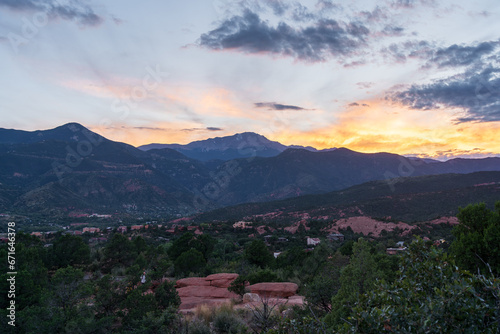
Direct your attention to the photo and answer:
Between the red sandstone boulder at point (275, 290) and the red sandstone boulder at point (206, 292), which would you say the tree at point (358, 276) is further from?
the red sandstone boulder at point (206, 292)

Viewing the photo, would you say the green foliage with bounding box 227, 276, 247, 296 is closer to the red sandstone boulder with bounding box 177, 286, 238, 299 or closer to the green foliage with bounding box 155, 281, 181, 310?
the red sandstone boulder with bounding box 177, 286, 238, 299

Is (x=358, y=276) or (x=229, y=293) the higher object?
(x=358, y=276)

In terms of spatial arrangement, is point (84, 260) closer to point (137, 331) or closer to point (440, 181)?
point (137, 331)

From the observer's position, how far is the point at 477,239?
9.69 m

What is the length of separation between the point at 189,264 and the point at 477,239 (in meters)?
18.8

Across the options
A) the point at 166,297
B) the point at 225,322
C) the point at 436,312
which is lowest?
the point at 225,322

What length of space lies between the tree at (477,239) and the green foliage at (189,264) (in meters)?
17.3

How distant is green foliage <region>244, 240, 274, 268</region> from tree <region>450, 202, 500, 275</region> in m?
15.7

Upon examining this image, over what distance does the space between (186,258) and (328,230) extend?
34.7m

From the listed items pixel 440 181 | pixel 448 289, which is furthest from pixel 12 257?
pixel 440 181

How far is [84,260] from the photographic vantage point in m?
22.3

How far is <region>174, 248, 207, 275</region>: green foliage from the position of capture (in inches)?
876

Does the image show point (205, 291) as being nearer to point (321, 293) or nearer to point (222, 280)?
point (222, 280)

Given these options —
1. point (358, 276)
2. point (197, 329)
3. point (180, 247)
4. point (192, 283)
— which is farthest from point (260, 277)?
Answer: point (180, 247)
